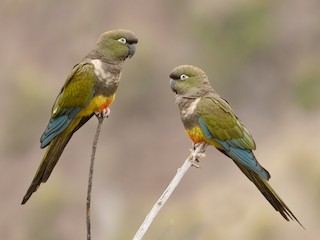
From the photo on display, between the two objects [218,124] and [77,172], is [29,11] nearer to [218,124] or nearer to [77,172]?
[77,172]

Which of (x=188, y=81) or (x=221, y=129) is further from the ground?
(x=188, y=81)

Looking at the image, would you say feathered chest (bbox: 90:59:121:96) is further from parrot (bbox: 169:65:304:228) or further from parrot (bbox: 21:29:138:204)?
parrot (bbox: 169:65:304:228)

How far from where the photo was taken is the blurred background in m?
26.4

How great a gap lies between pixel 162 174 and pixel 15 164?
6090mm

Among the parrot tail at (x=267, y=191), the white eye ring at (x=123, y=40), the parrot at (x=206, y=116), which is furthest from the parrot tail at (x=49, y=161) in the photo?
the parrot tail at (x=267, y=191)

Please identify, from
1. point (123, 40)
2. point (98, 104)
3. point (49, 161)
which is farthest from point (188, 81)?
point (49, 161)

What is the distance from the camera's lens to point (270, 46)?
30.5 meters

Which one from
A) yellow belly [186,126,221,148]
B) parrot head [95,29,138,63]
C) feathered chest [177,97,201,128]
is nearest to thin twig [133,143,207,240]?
yellow belly [186,126,221,148]

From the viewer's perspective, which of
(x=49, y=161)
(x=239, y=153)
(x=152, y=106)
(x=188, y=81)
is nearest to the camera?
(x=49, y=161)

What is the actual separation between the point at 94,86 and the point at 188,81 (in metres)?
0.60

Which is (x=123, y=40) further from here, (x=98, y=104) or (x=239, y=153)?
(x=239, y=153)

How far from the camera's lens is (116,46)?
4.74 metres

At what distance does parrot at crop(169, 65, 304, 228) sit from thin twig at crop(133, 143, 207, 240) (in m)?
0.11

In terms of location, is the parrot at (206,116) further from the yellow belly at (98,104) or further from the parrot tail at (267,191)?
the yellow belly at (98,104)
